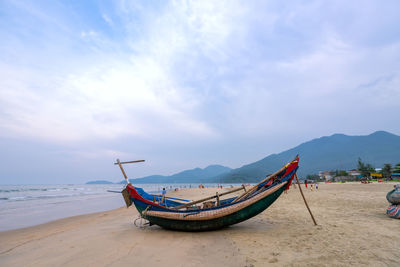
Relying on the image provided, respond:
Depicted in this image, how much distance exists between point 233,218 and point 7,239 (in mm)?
9662

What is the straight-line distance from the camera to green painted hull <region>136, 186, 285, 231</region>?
6785 mm

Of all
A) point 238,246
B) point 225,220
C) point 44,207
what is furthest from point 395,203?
point 44,207

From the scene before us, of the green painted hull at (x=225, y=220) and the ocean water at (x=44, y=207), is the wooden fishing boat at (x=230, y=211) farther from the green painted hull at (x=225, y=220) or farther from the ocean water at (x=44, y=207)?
the ocean water at (x=44, y=207)

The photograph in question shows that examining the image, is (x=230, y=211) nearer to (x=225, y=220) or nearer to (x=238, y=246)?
(x=225, y=220)

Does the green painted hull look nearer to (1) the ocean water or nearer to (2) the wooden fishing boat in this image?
(2) the wooden fishing boat

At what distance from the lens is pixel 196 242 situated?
625 cm

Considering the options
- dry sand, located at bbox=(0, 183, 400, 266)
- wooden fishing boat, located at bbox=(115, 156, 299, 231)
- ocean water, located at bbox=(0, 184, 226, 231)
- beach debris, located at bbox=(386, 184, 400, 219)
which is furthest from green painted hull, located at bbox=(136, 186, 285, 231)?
beach debris, located at bbox=(386, 184, 400, 219)

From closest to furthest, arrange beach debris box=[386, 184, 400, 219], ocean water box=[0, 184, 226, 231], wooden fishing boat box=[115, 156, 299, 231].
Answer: wooden fishing boat box=[115, 156, 299, 231], beach debris box=[386, 184, 400, 219], ocean water box=[0, 184, 226, 231]

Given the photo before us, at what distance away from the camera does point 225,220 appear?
703 centimetres

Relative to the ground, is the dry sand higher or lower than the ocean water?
higher

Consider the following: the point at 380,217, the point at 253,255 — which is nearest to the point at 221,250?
the point at 253,255

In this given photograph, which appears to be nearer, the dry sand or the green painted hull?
the dry sand

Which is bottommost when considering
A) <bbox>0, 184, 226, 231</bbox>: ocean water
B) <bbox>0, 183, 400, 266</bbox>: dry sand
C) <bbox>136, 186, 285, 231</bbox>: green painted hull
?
<bbox>0, 184, 226, 231</bbox>: ocean water

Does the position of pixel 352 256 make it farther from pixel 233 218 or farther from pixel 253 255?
pixel 233 218
